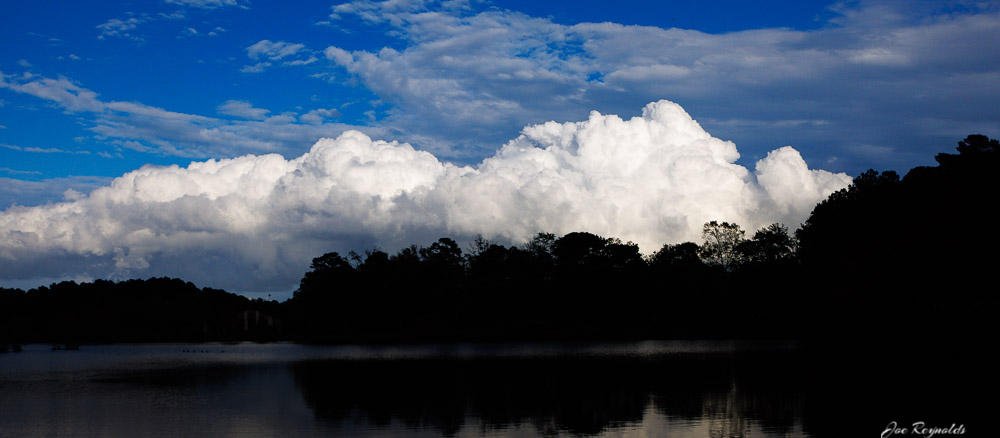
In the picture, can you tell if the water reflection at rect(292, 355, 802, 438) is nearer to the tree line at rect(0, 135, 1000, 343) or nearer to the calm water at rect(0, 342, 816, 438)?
the calm water at rect(0, 342, 816, 438)

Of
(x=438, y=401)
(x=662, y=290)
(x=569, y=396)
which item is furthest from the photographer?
(x=662, y=290)

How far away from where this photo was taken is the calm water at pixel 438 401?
29672 mm

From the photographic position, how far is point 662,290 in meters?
133

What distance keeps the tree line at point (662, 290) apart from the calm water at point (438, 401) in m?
17.9

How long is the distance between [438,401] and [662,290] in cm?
9978

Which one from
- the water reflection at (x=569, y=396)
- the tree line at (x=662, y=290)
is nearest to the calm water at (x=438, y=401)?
the water reflection at (x=569, y=396)

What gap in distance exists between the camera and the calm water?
29672 millimetres

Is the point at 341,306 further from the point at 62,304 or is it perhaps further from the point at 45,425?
the point at 45,425

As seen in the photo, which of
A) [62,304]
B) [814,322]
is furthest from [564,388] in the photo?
[62,304]

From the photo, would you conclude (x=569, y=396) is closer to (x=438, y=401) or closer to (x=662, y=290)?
(x=438, y=401)

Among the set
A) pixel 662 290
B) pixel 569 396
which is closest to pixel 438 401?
pixel 569 396

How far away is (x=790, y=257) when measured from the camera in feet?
444

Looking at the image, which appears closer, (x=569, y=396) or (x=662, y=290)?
(x=569, y=396)

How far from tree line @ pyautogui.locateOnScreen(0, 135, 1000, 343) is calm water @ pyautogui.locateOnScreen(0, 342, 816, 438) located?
17885 millimetres
